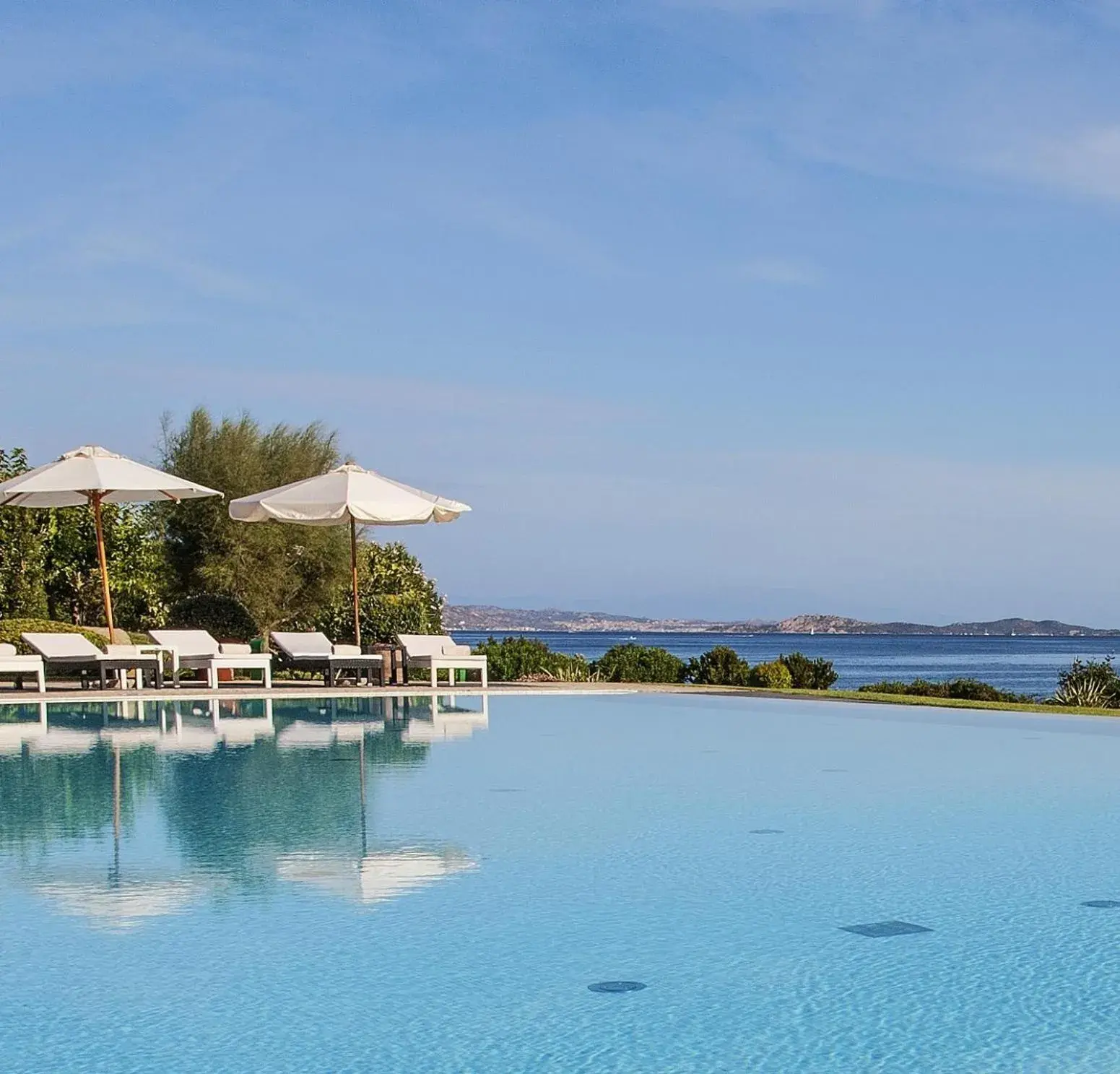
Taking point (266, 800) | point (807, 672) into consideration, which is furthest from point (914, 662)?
point (266, 800)

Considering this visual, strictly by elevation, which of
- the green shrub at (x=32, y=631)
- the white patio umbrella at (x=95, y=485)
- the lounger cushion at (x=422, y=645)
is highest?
the white patio umbrella at (x=95, y=485)

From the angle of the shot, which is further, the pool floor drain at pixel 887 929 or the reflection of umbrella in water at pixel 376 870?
the reflection of umbrella in water at pixel 376 870

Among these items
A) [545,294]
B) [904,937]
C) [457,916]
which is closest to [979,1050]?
[904,937]

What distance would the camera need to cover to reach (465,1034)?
12.2ft

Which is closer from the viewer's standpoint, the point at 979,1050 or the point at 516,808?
the point at 979,1050

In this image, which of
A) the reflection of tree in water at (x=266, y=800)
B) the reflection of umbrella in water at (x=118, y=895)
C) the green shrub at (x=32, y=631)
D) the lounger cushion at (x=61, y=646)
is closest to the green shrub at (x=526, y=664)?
the green shrub at (x=32, y=631)

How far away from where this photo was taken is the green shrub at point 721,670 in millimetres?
21219

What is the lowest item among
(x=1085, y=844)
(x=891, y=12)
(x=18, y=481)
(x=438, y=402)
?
(x=1085, y=844)

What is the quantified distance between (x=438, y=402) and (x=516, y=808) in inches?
964

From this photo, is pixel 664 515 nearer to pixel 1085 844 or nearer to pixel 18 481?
pixel 18 481

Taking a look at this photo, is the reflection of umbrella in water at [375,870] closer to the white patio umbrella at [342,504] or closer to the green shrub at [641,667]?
the white patio umbrella at [342,504]

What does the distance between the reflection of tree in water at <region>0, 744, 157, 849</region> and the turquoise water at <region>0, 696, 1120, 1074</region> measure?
4 centimetres

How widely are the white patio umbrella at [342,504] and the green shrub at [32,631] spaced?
115 inches

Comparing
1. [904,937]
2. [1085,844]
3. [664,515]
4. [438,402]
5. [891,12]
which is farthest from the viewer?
[664,515]
